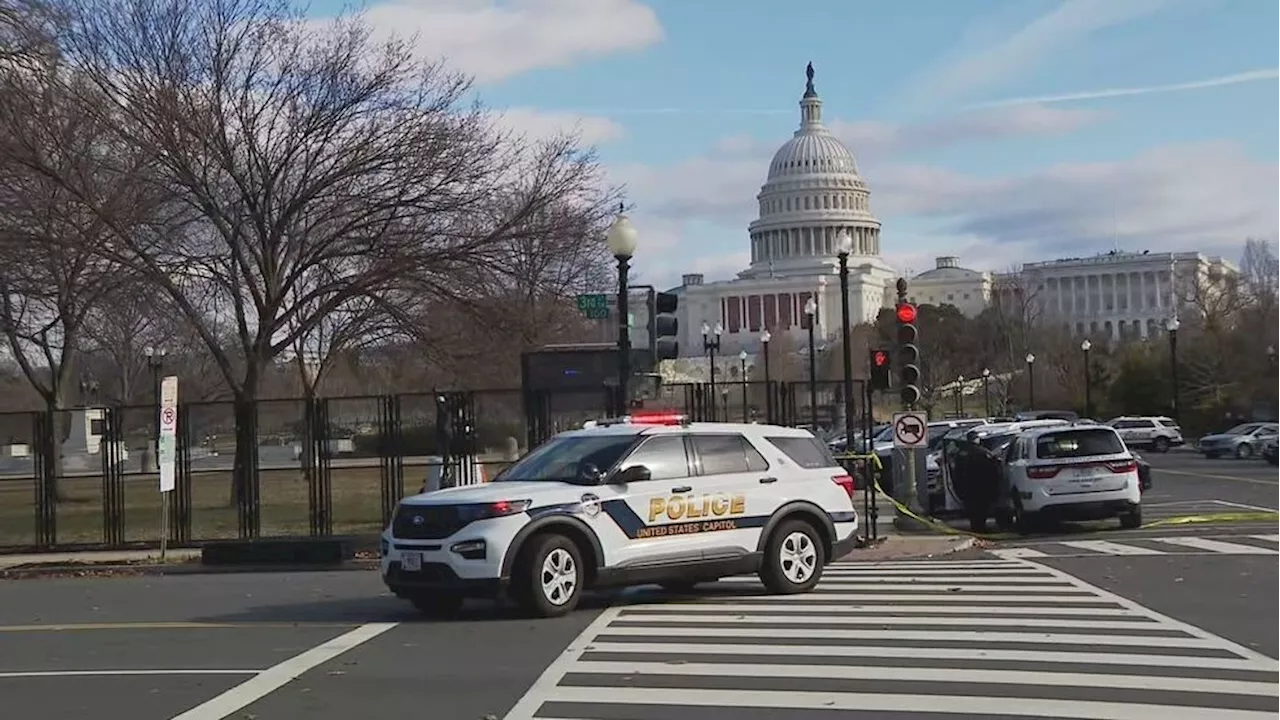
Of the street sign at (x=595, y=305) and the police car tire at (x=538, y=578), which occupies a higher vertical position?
the street sign at (x=595, y=305)

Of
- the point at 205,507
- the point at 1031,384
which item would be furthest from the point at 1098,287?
the point at 205,507

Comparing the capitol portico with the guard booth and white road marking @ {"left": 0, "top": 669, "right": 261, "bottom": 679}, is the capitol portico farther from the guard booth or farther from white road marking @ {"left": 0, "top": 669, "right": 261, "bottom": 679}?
A: white road marking @ {"left": 0, "top": 669, "right": 261, "bottom": 679}

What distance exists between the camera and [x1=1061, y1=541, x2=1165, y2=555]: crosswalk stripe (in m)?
20.9

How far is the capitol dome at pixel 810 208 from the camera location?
159125mm

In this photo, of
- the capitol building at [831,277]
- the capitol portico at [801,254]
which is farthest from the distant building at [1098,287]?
the capitol portico at [801,254]

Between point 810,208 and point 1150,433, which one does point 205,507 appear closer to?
point 1150,433

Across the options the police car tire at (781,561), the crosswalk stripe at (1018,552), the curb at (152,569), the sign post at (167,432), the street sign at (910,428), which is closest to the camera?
the police car tire at (781,561)

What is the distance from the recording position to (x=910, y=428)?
2481 centimetres

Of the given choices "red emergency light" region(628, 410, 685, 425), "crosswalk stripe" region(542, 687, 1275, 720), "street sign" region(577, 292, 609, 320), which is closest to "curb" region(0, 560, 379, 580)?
"street sign" region(577, 292, 609, 320)

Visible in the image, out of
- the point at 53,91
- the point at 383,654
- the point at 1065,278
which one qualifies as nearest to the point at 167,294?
the point at 53,91

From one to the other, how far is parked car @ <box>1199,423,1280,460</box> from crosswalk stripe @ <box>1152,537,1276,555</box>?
120ft

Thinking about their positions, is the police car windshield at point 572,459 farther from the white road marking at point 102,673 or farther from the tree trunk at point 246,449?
the tree trunk at point 246,449

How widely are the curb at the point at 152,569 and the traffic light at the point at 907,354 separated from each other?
845 cm

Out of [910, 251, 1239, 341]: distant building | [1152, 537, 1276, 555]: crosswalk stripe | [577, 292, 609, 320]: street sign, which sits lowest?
[1152, 537, 1276, 555]: crosswalk stripe
